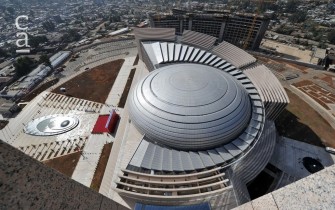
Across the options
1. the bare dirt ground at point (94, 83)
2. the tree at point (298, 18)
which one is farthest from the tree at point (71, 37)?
the tree at point (298, 18)

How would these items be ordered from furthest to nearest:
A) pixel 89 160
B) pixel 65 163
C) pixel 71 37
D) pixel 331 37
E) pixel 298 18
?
pixel 298 18 < pixel 71 37 < pixel 331 37 < pixel 89 160 < pixel 65 163

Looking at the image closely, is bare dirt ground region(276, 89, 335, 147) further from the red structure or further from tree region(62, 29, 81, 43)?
tree region(62, 29, 81, 43)

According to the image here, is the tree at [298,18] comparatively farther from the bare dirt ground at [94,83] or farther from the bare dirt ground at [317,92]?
the bare dirt ground at [94,83]

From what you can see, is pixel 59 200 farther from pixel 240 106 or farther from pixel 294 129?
pixel 294 129

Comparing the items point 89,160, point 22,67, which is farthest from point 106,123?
point 22,67

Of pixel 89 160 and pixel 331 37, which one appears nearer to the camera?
pixel 89 160

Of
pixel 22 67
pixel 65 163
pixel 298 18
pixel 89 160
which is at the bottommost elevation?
pixel 65 163

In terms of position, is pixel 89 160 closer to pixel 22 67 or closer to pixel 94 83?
pixel 94 83
